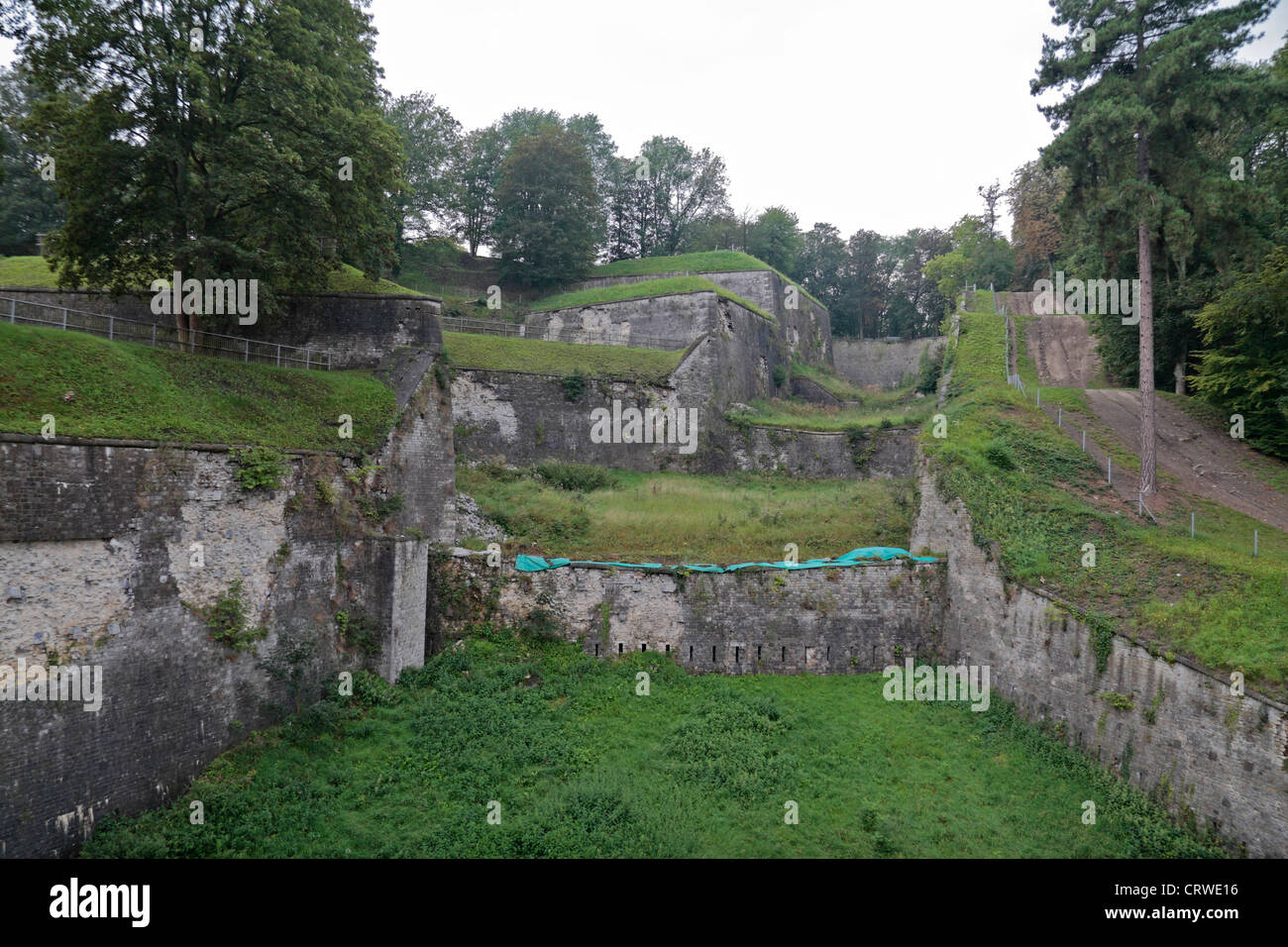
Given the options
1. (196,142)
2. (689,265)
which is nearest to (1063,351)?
(689,265)

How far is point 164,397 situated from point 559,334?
26.5m

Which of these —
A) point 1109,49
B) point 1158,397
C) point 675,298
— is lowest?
point 1158,397

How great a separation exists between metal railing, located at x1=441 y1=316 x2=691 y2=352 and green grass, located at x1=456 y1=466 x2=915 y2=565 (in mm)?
8446

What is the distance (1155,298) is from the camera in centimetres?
2308

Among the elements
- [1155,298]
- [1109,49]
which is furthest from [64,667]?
[1155,298]

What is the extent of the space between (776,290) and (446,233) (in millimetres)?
22104

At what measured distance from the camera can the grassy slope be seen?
11953 millimetres

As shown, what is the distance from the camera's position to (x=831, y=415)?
123 feet

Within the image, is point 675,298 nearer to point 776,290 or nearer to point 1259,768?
point 776,290

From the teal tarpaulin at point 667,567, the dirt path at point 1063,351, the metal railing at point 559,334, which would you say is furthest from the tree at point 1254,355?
the metal railing at point 559,334

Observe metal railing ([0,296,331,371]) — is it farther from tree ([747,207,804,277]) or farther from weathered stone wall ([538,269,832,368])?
tree ([747,207,804,277])

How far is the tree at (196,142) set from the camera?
49.0 ft

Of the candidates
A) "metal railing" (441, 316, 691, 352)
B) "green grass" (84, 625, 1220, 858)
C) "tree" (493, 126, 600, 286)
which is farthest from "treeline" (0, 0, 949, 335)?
"tree" (493, 126, 600, 286)

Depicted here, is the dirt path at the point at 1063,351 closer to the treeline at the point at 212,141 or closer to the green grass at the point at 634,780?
the green grass at the point at 634,780
